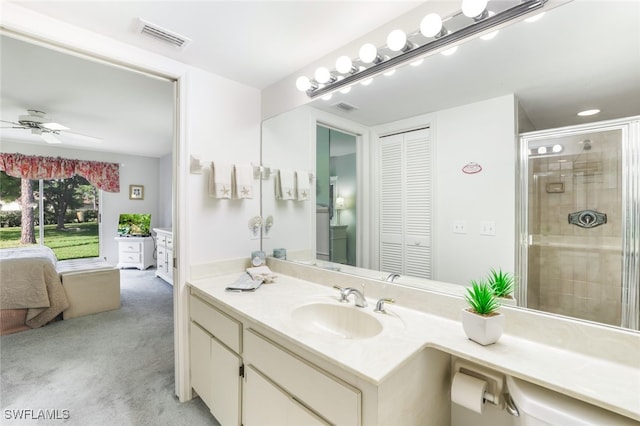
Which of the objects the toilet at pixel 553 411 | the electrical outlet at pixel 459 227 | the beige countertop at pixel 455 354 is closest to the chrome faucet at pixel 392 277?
the beige countertop at pixel 455 354

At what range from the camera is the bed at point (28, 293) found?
280 centimetres

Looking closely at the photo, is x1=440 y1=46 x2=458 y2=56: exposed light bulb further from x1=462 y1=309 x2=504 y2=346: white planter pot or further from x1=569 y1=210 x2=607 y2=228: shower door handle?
x1=462 y1=309 x2=504 y2=346: white planter pot

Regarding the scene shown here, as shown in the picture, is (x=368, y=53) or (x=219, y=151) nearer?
(x=368, y=53)

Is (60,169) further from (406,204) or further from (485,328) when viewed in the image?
(485,328)

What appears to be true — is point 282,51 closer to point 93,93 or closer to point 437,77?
point 437,77

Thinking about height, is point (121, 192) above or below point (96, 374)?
above

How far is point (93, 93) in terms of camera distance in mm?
2652

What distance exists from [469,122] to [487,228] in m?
0.49

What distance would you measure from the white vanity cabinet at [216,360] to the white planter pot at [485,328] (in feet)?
3.43

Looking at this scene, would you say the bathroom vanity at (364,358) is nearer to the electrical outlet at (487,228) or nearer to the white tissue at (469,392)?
the white tissue at (469,392)

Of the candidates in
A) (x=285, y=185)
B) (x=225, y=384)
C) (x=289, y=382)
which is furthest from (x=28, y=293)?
(x=289, y=382)

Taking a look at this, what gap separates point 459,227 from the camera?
4.27ft

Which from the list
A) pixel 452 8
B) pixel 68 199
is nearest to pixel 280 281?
pixel 452 8

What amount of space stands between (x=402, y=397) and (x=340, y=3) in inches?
65.3
